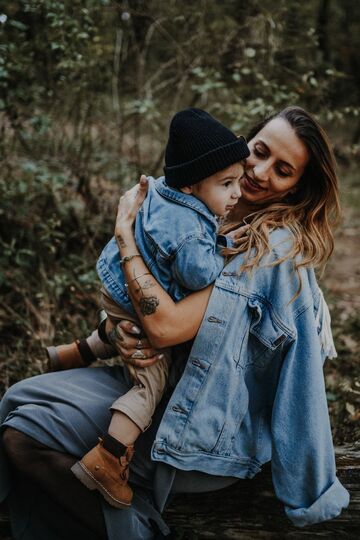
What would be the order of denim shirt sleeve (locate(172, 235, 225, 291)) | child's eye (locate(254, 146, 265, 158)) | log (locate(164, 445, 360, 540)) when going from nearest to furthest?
denim shirt sleeve (locate(172, 235, 225, 291)) < log (locate(164, 445, 360, 540)) < child's eye (locate(254, 146, 265, 158))

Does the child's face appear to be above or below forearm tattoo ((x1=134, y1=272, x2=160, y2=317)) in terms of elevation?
above

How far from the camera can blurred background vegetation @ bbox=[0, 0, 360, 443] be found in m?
4.13

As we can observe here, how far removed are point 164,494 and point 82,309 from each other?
2.14 meters

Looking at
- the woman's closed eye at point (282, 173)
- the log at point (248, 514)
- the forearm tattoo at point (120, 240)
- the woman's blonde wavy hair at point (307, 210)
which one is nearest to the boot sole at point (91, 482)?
the log at point (248, 514)

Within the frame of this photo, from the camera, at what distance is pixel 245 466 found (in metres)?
2.44

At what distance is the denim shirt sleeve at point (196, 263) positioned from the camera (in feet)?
7.11

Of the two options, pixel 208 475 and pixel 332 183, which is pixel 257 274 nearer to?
pixel 332 183

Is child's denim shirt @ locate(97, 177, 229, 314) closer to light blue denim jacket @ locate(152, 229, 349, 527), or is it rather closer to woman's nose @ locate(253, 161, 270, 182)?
light blue denim jacket @ locate(152, 229, 349, 527)

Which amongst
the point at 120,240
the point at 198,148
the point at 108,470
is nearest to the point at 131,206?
the point at 120,240

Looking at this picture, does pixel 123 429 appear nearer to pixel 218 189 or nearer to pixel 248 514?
pixel 248 514

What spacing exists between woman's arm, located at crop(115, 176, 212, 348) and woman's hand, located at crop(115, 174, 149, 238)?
A: 16cm

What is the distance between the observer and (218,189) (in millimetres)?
2268

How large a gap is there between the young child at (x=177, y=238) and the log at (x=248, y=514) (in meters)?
0.41

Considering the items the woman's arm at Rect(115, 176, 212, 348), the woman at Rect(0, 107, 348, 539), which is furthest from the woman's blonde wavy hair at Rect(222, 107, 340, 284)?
the woman's arm at Rect(115, 176, 212, 348)
